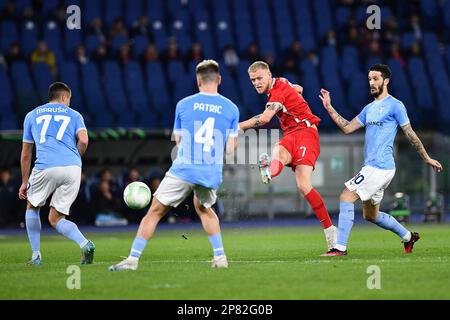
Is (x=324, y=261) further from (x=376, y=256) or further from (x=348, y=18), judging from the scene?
(x=348, y=18)

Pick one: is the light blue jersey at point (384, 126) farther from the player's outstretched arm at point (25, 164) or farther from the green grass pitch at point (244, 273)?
the player's outstretched arm at point (25, 164)

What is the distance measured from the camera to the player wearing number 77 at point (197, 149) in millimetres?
10844

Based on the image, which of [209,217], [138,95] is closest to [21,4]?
[138,95]

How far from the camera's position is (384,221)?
44.2 ft

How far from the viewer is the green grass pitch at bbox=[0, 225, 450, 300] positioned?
30.2ft

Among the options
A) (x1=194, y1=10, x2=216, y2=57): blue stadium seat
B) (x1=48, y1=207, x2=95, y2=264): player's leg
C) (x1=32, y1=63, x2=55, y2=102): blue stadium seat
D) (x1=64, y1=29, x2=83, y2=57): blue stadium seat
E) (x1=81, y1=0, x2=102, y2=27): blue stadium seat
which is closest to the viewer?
(x1=48, y1=207, x2=95, y2=264): player's leg

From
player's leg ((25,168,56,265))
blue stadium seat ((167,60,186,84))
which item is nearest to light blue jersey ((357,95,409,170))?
player's leg ((25,168,56,265))

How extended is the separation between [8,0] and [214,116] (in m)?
20.7

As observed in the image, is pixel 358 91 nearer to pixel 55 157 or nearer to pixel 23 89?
pixel 23 89

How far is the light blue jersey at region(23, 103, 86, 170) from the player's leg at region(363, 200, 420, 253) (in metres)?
3.90

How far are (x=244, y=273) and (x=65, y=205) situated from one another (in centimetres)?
288

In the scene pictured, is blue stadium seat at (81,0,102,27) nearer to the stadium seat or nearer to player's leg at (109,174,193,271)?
the stadium seat

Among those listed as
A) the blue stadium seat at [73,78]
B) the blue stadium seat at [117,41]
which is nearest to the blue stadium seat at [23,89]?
the blue stadium seat at [73,78]
